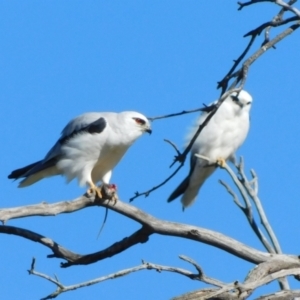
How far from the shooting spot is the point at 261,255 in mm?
4680

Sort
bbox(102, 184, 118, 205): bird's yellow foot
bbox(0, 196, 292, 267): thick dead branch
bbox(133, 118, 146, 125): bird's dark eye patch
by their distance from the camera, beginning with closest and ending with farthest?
1. bbox(0, 196, 292, 267): thick dead branch
2. bbox(102, 184, 118, 205): bird's yellow foot
3. bbox(133, 118, 146, 125): bird's dark eye patch

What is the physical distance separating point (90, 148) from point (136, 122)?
478mm

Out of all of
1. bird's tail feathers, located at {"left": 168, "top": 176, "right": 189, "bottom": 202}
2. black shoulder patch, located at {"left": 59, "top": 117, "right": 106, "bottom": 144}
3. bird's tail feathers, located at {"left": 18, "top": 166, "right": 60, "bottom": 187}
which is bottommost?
bird's tail feathers, located at {"left": 18, "top": 166, "right": 60, "bottom": 187}

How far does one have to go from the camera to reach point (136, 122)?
6957 mm

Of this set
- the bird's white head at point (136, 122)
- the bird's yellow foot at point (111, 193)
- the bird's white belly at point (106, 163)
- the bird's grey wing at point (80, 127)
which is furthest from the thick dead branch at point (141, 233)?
the bird's white head at point (136, 122)

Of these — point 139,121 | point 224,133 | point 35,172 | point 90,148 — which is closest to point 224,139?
point 224,133

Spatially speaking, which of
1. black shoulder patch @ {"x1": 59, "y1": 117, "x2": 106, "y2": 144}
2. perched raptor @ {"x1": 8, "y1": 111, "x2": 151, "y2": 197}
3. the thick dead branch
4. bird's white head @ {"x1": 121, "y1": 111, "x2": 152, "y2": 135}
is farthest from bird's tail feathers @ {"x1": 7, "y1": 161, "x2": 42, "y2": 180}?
the thick dead branch

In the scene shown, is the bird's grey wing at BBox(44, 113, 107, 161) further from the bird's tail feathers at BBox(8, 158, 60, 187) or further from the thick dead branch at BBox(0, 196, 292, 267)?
the thick dead branch at BBox(0, 196, 292, 267)

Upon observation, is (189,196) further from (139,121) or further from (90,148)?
(90,148)

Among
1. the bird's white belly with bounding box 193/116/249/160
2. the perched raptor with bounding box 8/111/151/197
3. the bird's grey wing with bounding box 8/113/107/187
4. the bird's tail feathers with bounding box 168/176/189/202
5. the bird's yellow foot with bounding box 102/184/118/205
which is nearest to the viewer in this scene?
the bird's yellow foot with bounding box 102/184/118/205

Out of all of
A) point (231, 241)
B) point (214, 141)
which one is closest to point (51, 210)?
point (231, 241)

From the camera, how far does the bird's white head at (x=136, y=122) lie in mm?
6883

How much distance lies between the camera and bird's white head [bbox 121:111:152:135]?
22.6 ft

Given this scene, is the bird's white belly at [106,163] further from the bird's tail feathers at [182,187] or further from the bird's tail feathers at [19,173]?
the bird's tail feathers at [182,187]
